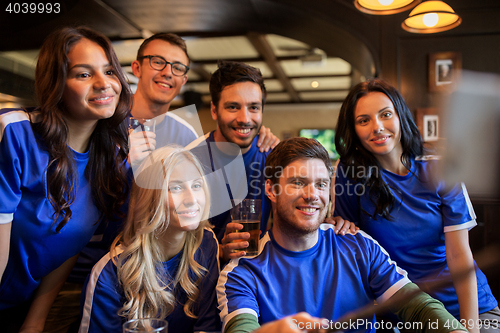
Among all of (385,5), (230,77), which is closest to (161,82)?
(230,77)

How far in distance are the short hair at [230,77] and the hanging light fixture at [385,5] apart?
90cm

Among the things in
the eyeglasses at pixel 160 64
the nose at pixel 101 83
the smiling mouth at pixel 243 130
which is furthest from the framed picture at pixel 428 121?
the nose at pixel 101 83

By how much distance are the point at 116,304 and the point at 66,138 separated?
717 mm

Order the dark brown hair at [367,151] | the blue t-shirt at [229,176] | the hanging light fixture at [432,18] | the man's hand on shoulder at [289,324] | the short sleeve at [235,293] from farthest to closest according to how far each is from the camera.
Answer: the hanging light fixture at [432,18], the blue t-shirt at [229,176], the dark brown hair at [367,151], the short sleeve at [235,293], the man's hand on shoulder at [289,324]

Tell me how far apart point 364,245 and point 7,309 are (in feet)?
5.57

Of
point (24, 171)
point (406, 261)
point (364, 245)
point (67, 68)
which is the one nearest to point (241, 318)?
point (364, 245)

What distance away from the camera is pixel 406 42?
371 centimetres

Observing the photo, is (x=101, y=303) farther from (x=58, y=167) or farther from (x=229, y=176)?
(x=229, y=176)

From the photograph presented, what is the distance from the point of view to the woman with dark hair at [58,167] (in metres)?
1.33

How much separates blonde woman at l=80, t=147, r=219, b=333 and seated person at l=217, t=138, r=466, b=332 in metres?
0.15

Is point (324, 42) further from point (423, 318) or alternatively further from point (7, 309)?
point (7, 309)

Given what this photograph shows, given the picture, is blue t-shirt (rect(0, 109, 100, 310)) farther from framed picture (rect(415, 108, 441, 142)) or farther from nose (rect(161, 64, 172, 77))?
framed picture (rect(415, 108, 441, 142))

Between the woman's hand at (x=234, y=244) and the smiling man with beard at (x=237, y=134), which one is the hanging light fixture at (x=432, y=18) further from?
the woman's hand at (x=234, y=244)

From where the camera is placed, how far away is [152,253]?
4.83 feet
